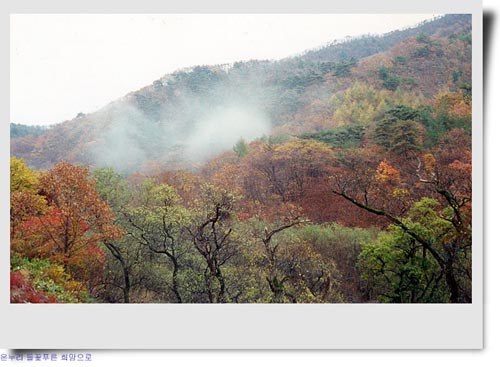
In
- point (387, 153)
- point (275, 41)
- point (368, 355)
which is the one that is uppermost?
point (275, 41)

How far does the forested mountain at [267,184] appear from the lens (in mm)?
8305

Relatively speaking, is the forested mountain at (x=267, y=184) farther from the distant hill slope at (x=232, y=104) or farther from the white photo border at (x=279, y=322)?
the white photo border at (x=279, y=322)

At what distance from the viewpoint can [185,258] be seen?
8.72 meters

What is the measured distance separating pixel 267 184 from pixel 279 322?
2162mm

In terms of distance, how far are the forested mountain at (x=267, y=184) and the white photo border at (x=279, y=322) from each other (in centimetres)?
27

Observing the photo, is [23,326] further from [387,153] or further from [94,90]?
[387,153]

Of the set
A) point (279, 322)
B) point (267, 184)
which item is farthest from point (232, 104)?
point (279, 322)

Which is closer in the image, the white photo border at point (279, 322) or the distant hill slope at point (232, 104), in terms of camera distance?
the white photo border at point (279, 322)

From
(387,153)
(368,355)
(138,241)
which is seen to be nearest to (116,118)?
(138,241)

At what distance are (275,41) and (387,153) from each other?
2485mm

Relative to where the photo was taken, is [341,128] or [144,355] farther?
[341,128]

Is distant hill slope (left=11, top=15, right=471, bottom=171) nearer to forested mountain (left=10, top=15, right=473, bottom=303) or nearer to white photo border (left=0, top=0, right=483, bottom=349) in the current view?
forested mountain (left=10, top=15, right=473, bottom=303)

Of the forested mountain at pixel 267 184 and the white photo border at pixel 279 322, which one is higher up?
the forested mountain at pixel 267 184

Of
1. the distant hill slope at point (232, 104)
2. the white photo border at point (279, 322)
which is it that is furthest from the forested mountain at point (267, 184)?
the white photo border at point (279, 322)
